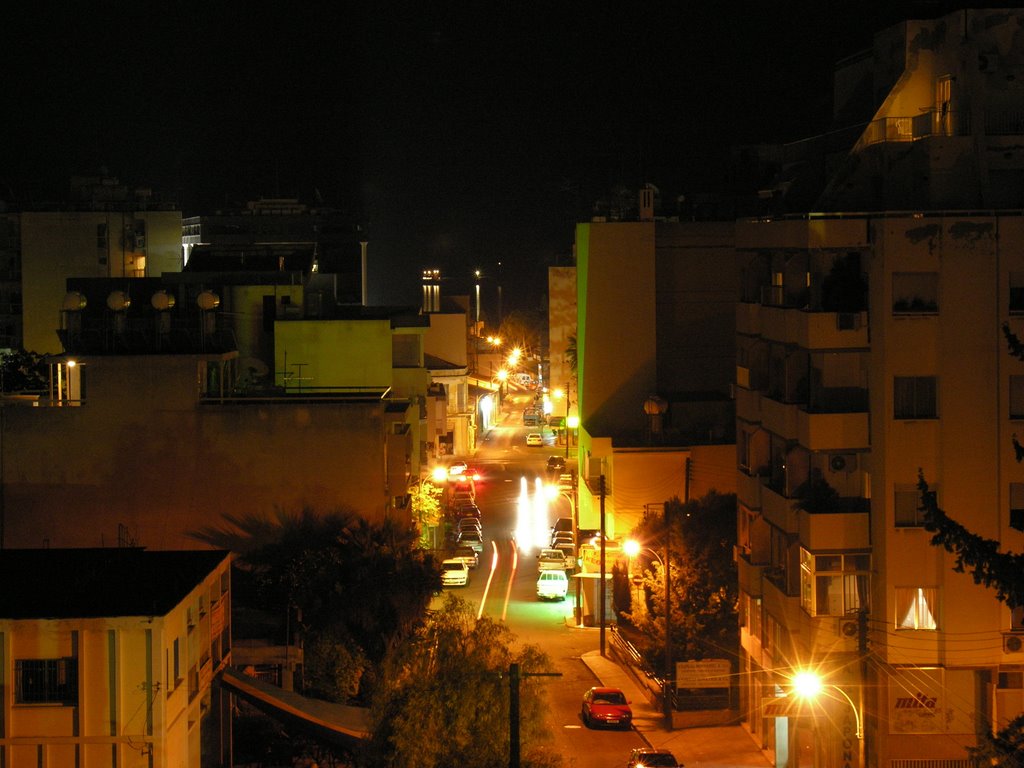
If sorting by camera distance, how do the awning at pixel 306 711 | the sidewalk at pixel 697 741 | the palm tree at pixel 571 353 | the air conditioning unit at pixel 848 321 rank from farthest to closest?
the palm tree at pixel 571 353, the sidewalk at pixel 697 741, the air conditioning unit at pixel 848 321, the awning at pixel 306 711

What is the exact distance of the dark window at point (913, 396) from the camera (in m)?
25.3

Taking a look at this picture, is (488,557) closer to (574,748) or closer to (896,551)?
(574,748)

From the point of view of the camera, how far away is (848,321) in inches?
1015

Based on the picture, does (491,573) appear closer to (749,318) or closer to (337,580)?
(337,580)

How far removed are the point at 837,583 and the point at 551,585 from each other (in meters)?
17.3

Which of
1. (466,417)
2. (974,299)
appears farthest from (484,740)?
(466,417)

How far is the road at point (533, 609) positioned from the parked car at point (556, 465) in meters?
0.71

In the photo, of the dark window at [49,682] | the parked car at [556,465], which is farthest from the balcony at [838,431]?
the parked car at [556,465]

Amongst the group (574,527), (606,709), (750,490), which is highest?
(750,490)

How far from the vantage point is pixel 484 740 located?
20781mm

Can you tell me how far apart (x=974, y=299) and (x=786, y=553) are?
20.5ft

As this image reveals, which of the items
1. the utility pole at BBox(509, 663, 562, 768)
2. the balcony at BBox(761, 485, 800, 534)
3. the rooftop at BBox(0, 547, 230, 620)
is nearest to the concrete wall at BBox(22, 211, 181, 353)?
the rooftop at BBox(0, 547, 230, 620)

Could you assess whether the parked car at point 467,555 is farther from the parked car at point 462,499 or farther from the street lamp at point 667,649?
the street lamp at point 667,649

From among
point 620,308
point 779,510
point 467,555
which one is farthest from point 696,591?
point 620,308
